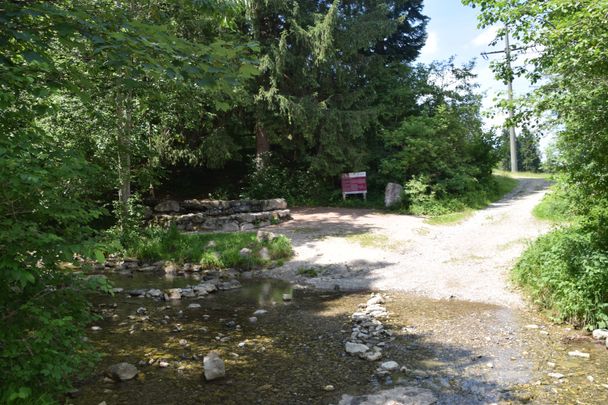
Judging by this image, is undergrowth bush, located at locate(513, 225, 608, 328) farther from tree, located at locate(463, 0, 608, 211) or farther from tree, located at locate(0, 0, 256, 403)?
tree, located at locate(0, 0, 256, 403)

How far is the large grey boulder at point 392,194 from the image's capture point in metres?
18.0

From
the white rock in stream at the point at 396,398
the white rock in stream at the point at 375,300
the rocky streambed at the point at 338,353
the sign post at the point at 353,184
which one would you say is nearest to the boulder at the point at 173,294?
the rocky streambed at the point at 338,353

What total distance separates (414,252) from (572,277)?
5055 mm

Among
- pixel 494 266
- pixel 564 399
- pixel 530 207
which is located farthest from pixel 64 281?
pixel 530 207

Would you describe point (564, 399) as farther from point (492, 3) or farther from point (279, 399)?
point (492, 3)

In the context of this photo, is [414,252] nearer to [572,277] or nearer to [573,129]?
[572,277]

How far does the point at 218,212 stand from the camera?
17.1m

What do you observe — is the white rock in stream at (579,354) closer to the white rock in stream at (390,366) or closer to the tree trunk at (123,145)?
the white rock in stream at (390,366)

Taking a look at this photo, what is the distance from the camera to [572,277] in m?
6.98

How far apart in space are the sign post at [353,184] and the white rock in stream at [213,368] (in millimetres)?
14423

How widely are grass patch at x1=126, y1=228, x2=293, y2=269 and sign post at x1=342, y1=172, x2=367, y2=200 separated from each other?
683 centimetres

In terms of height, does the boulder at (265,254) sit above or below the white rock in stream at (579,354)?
above

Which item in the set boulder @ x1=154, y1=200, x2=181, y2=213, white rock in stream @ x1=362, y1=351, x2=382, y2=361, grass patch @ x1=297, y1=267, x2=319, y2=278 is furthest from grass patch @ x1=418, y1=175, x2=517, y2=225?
white rock in stream @ x1=362, y1=351, x2=382, y2=361

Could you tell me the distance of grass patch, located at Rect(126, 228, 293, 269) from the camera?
1187 cm
